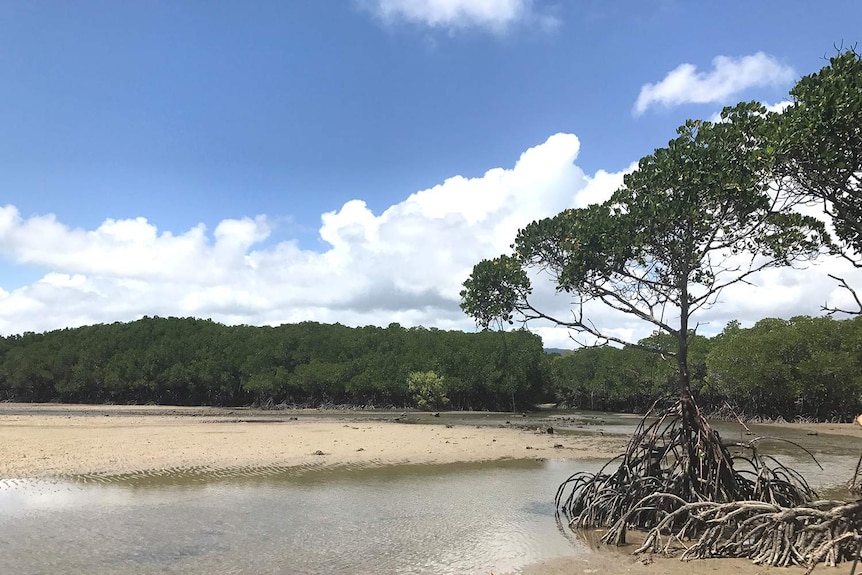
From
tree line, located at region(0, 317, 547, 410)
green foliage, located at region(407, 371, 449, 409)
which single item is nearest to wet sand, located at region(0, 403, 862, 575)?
green foliage, located at region(407, 371, 449, 409)

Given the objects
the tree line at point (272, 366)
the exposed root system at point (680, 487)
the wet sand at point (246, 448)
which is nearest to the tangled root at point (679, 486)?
the exposed root system at point (680, 487)

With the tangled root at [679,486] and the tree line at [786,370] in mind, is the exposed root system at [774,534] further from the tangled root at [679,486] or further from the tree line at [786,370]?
the tree line at [786,370]

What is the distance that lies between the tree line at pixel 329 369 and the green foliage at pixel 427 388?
106 millimetres

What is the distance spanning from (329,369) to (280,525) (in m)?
52.9

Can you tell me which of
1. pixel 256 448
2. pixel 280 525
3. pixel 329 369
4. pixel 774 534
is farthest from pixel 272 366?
pixel 774 534

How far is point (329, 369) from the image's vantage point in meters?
63.1

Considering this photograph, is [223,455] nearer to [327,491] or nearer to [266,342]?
[327,491]

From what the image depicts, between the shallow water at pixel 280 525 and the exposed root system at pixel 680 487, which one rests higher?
the exposed root system at pixel 680 487

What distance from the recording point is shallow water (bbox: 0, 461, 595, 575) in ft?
29.0

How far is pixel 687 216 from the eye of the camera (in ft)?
32.3

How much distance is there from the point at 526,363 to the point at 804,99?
2330 inches

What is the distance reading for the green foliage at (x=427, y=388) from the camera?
194 ft

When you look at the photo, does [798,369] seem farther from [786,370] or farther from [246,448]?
[246,448]

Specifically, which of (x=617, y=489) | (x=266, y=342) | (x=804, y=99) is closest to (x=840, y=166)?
(x=804, y=99)
